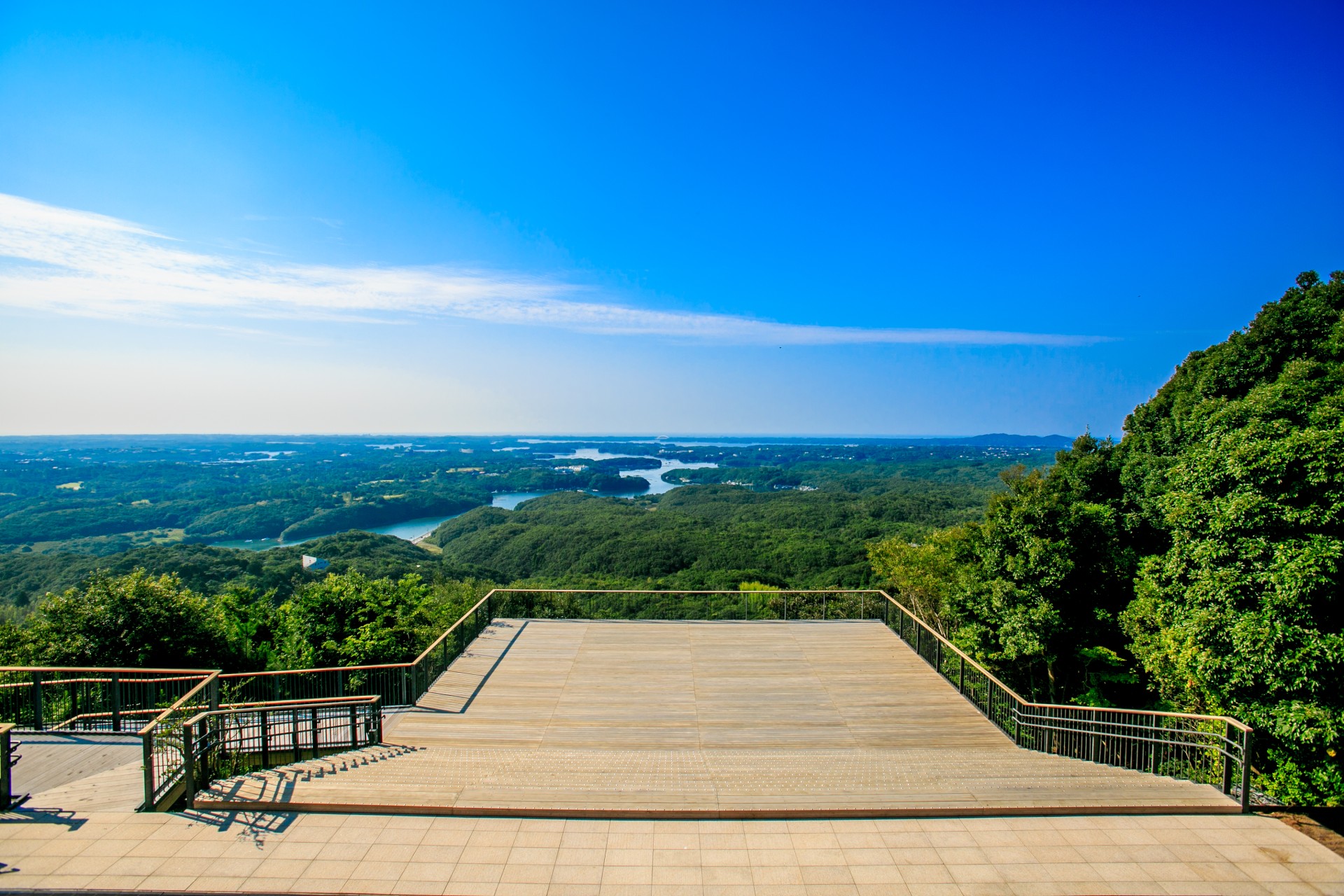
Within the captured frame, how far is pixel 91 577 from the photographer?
16812 millimetres

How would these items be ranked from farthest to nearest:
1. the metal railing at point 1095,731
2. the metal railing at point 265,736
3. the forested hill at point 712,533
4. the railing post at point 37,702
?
the forested hill at point 712,533
the railing post at point 37,702
the metal railing at point 1095,731
the metal railing at point 265,736

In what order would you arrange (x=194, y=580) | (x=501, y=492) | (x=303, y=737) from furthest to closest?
(x=501, y=492), (x=194, y=580), (x=303, y=737)

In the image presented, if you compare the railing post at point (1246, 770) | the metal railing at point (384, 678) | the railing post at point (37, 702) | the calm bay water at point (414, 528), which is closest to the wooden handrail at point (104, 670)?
the railing post at point (37, 702)

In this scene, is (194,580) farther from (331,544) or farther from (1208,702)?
(1208,702)

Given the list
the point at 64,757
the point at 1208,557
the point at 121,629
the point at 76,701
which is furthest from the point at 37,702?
the point at 1208,557

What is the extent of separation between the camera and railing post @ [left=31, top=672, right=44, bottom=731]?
8.21 m

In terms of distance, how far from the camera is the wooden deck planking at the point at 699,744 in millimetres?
6285

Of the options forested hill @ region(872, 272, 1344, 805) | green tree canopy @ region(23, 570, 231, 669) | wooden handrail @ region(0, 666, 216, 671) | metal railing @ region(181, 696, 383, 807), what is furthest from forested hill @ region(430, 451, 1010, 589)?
wooden handrail @ region(0, 666, 216, 671)

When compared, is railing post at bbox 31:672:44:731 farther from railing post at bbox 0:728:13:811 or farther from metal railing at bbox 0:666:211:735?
railing post at bbox 0:728:13:811

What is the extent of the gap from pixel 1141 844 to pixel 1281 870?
1.00 meters

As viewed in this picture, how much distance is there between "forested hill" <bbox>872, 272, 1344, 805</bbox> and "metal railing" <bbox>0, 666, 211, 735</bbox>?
14685 mm

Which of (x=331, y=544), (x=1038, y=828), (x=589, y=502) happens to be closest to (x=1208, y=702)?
(x=1038, y=828)

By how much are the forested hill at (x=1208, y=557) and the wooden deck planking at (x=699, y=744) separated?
4351mm

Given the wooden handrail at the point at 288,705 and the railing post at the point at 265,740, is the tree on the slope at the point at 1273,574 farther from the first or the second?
the railing post at the point at 265,740
